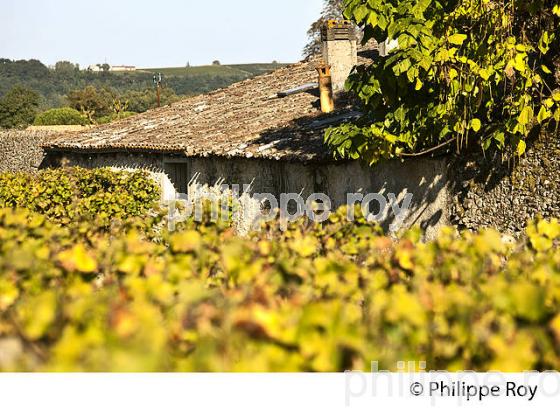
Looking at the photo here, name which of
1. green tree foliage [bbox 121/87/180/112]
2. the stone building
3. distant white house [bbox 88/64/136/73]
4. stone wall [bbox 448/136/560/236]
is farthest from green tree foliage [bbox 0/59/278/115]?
stone wall [bbox 448/136/560/236]

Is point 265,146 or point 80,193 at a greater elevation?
point 265,146

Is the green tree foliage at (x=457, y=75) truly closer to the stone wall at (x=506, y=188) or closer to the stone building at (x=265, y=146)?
the stone wall at (x=506, y=188)

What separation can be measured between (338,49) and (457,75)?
8.82 metres

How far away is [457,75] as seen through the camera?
29.1 feet

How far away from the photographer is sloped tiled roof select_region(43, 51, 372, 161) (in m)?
13.4

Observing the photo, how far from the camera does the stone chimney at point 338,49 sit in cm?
1738

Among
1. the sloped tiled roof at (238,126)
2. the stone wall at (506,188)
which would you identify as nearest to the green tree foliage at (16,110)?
the sloped tiled roof at (238,126)

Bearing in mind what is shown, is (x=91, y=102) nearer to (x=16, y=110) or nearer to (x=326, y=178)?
(x=16, y=110)

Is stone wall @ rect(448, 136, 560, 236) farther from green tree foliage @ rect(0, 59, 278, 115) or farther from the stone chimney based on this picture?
green tree foliage @ rect(0, 59, 278, 115)

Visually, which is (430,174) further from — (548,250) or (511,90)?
(548,250)

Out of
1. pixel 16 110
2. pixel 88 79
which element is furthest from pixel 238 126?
pixel 88 79

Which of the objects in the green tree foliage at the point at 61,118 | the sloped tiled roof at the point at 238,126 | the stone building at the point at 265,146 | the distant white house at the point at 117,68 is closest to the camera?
the stone building at the point at 265,146

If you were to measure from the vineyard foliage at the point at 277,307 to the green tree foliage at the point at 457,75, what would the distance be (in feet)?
14.5
